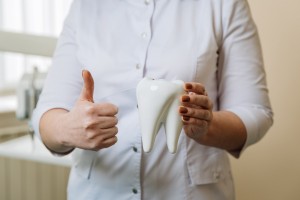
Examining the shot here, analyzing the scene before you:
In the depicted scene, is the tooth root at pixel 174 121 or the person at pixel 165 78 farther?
the person at pixel 165 78

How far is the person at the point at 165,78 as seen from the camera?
79cm

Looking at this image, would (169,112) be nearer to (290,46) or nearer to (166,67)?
(166,67)

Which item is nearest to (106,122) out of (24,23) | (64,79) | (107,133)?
(107,133)

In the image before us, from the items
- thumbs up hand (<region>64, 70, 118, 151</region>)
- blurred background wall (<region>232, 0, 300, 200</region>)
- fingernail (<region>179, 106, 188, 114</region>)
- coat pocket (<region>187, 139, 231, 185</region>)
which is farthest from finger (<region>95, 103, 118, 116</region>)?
blurred background wall (<region>232, 0, 300, 200</region>)

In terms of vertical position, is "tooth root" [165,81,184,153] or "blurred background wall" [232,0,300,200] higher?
"tooth root" [165,81,184,153]

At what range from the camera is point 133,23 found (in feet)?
2.77

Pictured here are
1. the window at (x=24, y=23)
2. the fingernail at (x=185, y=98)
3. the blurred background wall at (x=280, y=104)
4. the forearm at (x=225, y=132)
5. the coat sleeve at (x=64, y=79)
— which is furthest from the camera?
the window at (x=24, y=23)

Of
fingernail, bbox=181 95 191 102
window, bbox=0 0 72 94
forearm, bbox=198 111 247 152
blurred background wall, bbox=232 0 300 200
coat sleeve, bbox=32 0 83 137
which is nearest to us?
fingernail, bbox=181 95 191 102

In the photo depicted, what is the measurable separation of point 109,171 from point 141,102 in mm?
256

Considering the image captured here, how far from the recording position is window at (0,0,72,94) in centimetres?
175

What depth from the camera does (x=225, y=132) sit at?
746mm

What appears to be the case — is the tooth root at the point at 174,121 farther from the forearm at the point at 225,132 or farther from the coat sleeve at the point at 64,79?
the coat sleeve at the point at 64,79

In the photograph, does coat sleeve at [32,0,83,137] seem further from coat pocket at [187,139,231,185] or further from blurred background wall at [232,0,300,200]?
blurred background wall at [232,0,300,200]

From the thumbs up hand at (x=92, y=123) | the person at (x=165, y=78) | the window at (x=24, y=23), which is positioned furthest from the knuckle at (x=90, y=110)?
the window at (x=24, y=23)
